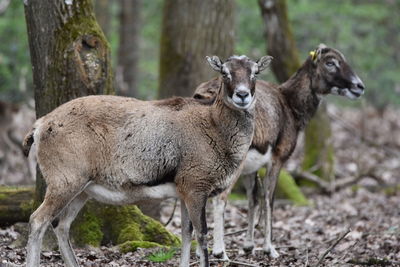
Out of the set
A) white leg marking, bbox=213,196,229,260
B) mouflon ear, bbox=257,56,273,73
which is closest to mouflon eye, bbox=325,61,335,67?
white leg marking, bbox=213,196,229,260

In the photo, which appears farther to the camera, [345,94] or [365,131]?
[365,131]

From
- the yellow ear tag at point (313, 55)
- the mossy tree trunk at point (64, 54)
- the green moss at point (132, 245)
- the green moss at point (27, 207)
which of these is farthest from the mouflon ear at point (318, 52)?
the green moss at point (27, 207)

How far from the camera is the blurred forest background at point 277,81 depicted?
8227 mm

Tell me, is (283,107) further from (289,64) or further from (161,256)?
(289,64)

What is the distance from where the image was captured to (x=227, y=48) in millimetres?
11875

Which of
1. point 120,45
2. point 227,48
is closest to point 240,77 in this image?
point 227,48

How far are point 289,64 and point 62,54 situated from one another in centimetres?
803

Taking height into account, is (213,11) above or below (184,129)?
above

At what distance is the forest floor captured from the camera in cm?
794

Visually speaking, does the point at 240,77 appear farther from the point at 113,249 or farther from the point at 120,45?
the point at 120,45

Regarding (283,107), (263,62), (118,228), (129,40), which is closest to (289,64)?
(283,107)

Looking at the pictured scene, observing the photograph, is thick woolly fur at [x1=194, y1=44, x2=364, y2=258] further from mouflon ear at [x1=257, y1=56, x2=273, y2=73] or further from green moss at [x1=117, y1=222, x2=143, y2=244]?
A: mouflon ear at [x1=257, y1=56, x2=273, y2=73]

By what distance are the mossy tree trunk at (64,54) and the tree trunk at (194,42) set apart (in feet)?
Result: 12.6

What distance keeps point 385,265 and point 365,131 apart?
44.0 ft
